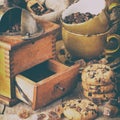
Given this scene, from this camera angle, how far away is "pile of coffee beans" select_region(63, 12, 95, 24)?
3.62 metres

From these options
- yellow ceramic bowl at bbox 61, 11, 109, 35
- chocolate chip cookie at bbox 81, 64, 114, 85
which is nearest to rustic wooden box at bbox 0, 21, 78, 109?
chocolate chip cookie at bbox 81, 64, 114, 85

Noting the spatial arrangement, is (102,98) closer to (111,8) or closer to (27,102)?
(27,102)

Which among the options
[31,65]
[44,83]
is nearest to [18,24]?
[31,65]

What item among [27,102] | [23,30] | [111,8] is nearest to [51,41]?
[23,30]

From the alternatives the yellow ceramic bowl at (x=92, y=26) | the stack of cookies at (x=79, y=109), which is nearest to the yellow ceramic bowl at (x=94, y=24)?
the yellow ceramic bowl at (x=92, y=26)

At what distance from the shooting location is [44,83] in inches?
119

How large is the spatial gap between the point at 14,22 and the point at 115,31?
101 cm

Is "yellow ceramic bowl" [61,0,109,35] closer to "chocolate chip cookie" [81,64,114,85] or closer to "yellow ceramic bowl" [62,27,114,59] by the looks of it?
"yellow ceramic bowl" [62,27,114,59]

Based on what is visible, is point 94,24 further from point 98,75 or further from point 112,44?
point 98,75

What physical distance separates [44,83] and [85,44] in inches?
29.5

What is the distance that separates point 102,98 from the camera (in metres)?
3.26

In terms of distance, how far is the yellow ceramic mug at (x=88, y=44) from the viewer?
3617mm

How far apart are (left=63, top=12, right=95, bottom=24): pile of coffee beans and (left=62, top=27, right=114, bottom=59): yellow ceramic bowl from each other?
9 cm

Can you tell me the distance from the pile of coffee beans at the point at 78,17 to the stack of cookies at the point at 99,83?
0.54 meters
